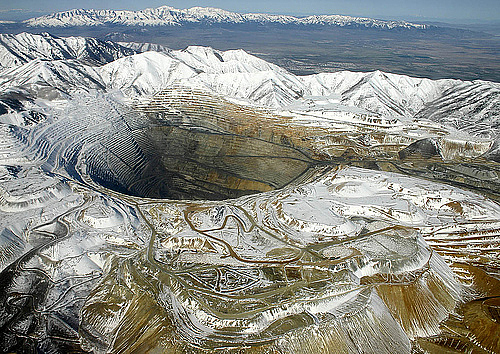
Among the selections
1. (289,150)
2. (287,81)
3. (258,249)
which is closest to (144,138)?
(289,150)

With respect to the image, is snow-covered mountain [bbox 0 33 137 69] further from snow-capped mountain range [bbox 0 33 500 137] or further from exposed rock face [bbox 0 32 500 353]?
exposed rock face [bbox 0 32 500 353]

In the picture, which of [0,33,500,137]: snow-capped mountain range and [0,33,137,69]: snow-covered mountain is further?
[0,33,137,69]: snow-covered mountain

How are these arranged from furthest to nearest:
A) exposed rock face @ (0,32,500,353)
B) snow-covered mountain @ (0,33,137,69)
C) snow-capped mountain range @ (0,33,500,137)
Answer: snow-covered mountain @ (0,33,137,69) → snow-capped mountain range @ (0,33,500,137) → exposed rock face @ (0,32,500,353)

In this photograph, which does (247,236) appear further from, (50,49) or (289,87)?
(50,49)

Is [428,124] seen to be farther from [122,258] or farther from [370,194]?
[122,258]

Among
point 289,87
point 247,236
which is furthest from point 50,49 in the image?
point 247,236

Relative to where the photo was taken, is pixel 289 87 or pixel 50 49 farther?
pixel 50 49

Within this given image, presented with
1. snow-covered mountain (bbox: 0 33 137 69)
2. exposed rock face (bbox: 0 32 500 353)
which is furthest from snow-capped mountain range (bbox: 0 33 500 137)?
snow-covered mountain (bbox: 0 33 137 69)
